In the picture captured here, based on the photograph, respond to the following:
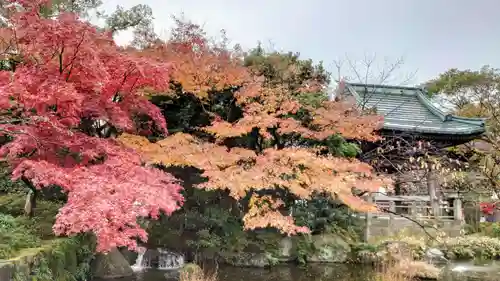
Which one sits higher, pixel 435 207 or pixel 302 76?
pixel 302 76

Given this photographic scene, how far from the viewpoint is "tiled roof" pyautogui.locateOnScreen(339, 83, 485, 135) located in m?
16.1

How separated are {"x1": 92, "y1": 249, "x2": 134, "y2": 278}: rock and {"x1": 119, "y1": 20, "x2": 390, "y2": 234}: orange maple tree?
2.66 meters

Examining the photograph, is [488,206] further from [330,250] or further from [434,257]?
[434,257]

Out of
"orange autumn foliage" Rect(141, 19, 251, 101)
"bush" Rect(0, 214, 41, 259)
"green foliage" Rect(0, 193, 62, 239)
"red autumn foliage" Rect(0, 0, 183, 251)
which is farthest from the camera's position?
"orange autumn foliage" Rect(141, 19, 251, 101)

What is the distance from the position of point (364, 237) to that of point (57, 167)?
1039 cm

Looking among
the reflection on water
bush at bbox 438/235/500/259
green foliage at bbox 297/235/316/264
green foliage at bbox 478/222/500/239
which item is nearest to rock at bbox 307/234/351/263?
green foliage at bbox 297/235/316/264

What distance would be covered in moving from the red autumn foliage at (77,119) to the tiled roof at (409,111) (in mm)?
A: 10700

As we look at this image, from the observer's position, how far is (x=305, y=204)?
14.7 meters

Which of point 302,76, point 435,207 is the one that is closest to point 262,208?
point 302,76

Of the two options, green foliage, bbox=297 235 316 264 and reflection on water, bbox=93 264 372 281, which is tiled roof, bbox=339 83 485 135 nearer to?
green foliage, bbox=297 235 316 264

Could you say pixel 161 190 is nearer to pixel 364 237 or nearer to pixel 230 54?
pixel 230 54

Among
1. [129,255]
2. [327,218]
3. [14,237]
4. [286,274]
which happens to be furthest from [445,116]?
[14,237]

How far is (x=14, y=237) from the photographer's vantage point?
7.42 m

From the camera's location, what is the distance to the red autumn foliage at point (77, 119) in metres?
7.04
